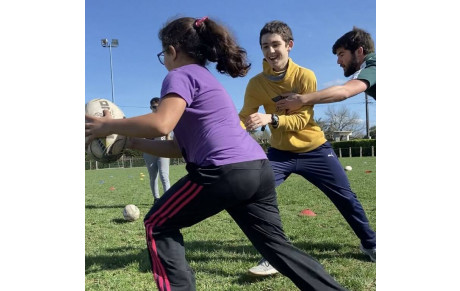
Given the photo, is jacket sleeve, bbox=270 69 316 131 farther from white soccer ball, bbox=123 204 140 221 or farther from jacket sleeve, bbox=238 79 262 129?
white soccer ball, bbox=123 204 140 221

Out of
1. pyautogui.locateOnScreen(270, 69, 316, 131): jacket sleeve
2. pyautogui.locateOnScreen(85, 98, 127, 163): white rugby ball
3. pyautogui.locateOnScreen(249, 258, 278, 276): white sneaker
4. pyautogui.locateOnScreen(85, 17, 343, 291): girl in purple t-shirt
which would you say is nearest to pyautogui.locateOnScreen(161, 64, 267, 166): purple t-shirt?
pyautogui.locateOnScreen(85, 17, 343, 291): girl in purple t-shirt

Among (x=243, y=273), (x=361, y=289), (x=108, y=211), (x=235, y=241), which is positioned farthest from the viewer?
(x=108, y=211)

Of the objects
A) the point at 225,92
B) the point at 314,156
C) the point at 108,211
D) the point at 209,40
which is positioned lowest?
the point at 108,211

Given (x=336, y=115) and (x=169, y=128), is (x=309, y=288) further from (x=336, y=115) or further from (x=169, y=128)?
(x=336, y=115)

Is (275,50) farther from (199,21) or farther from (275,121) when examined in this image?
(199,21)

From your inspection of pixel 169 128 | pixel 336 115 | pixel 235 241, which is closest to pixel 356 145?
pixel 336 115

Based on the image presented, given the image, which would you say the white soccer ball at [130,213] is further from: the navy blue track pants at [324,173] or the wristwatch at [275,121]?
the wristwatch at [275,121]

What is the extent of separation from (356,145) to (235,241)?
3628cm

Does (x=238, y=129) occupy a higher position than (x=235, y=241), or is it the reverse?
(x=238, y=129)

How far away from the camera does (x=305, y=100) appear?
3.00m

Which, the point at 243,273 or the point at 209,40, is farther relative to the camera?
the point at 243,273

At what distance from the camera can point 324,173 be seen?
357 centimetres

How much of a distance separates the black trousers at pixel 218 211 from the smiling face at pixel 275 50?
5.44 feet

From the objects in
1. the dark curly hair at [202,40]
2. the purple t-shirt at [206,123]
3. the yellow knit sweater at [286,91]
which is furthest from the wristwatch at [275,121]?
the purple t-shirt at [206,123]
